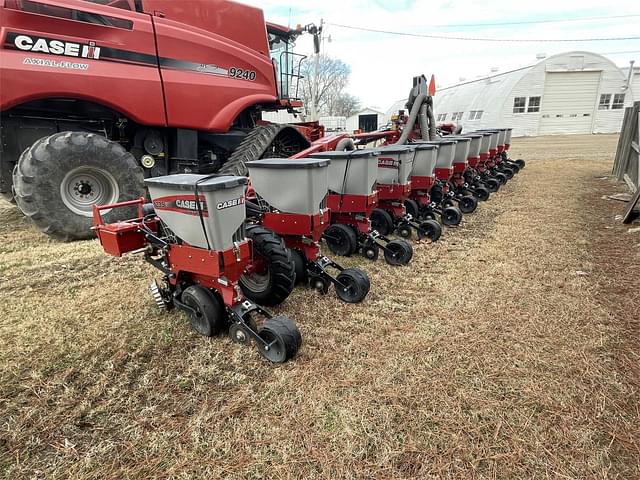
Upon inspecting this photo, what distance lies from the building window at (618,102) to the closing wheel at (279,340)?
103 ft

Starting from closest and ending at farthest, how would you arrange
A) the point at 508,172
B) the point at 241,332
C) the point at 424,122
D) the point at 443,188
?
the point at 241,332, the point at 443,188, the point at 424,122, the point at 508,172

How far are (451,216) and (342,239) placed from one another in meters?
1.95

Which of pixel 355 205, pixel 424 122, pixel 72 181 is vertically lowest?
pixel 355 205

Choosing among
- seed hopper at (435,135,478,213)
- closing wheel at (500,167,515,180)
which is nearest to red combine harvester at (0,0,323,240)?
seed hopper at (435,135,478,213)

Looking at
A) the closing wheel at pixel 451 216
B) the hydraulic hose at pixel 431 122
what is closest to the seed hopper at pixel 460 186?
the closing wheel at pixel 451 216

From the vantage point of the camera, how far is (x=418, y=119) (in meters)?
7.26

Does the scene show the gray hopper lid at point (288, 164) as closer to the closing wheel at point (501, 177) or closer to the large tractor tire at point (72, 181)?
the large tractor tire at point (72, 181)

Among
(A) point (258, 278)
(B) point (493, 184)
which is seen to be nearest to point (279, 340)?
(A) point (258, 278)

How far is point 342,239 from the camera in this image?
4090 millimetres

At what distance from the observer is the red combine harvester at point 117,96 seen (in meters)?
3.89

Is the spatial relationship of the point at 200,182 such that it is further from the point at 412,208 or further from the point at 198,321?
the point at 412,208

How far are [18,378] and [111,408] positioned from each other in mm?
634

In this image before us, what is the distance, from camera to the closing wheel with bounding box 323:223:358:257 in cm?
404

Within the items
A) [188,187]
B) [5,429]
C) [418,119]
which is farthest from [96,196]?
[418,119]
